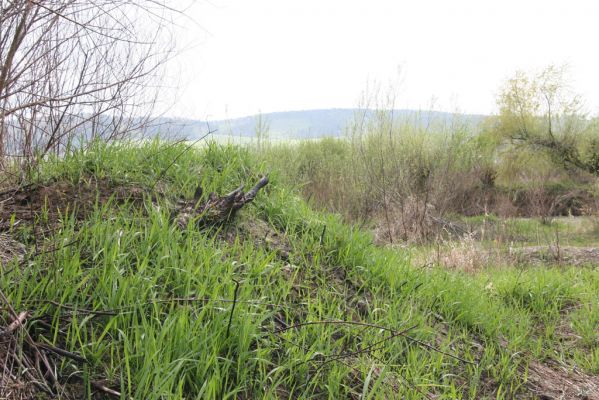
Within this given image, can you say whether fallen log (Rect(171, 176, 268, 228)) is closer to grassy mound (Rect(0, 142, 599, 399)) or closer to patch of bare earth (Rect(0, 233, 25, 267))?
grassy mound (Rect(0, 142, 599, 399))

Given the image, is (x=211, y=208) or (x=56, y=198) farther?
(x=211, y=208)

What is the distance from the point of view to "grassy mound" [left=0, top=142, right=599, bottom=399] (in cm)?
196

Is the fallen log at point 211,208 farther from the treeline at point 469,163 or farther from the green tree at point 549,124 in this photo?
the green tree at point 549,124

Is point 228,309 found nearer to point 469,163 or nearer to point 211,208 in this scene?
point 211,208

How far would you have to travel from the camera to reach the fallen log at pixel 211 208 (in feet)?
10.5

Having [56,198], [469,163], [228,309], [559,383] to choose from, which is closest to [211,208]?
[56,198]

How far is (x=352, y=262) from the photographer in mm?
3615

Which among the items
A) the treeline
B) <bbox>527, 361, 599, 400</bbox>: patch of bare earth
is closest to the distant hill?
the treeline

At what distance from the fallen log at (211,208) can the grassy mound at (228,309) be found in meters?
0.10

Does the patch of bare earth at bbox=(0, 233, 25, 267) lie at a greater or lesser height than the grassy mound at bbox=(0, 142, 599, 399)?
greater

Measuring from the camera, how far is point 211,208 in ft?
10.8

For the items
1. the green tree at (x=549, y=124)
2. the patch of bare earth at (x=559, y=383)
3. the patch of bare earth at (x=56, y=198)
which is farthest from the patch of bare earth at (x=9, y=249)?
the green tree at (x=549, y=124)

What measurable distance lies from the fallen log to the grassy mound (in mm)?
96

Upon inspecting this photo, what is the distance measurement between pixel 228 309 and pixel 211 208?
114cm
